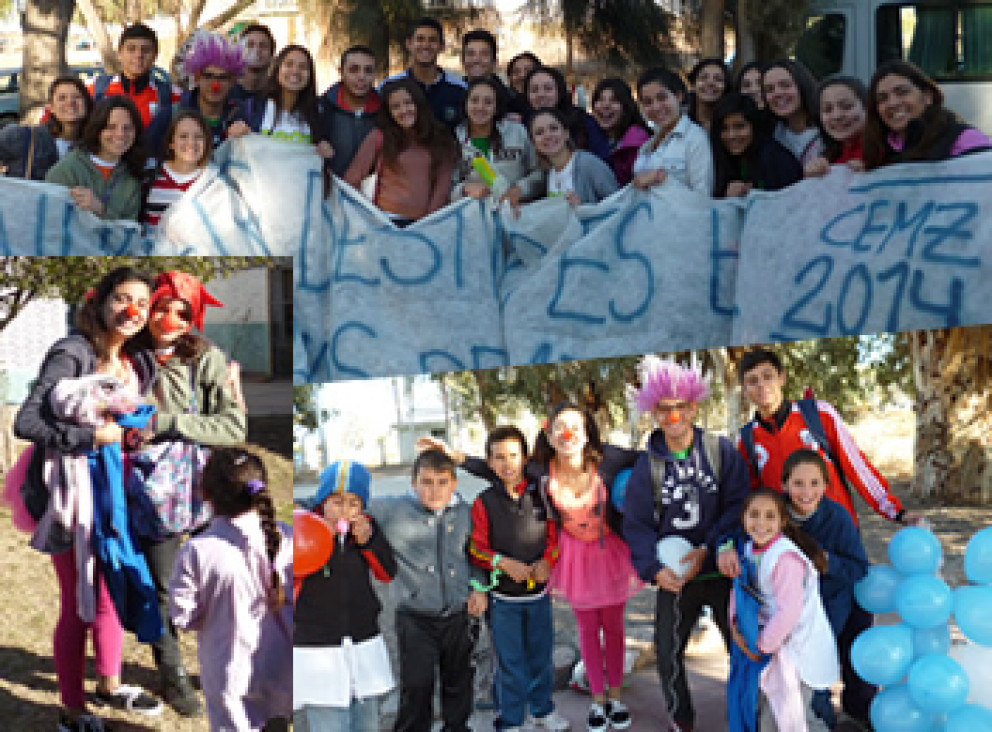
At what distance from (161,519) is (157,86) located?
3.58 metres

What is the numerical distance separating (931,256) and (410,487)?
3.10m

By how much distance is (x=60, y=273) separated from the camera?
178 inches

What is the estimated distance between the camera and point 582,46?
17.2 meters

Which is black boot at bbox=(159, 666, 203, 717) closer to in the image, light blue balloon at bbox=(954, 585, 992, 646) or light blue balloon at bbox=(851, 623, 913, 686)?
light blue balloon at bbox=(851, 623, 913, 686)

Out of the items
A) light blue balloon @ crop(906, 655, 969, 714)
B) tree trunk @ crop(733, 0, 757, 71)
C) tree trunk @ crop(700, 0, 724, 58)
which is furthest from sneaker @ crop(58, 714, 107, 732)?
tree trunk @ crop(700, 0, 724, 58)

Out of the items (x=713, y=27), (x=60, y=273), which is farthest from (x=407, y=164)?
(x=713, y=27)

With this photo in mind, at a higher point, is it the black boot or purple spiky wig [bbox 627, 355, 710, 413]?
purple spiky wig [bbox 627, 355, 710, 413]

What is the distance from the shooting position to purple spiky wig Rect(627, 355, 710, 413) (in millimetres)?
4766

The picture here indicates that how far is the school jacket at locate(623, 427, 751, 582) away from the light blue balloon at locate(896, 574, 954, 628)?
0.63 metres

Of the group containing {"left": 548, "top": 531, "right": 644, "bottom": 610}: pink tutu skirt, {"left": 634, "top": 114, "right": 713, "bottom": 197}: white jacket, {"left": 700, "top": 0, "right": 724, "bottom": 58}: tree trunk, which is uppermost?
{"left": 700, "top": 0, "right": 724, "bottom": 58}: tree trunk

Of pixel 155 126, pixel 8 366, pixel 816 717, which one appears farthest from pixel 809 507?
pixel 155 126

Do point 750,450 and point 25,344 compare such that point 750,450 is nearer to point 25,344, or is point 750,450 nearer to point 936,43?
point 25,344

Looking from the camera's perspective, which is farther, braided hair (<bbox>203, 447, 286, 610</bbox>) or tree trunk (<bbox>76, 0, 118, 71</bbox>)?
tree trunk (<bbox>76, 0, 118, 71</bbox>)

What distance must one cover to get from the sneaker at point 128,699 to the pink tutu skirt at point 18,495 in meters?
0.62
